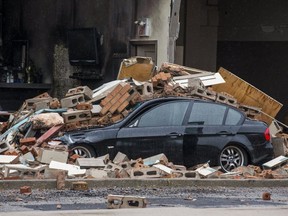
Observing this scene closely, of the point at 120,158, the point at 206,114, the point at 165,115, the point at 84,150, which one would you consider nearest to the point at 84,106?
the point at 84,150

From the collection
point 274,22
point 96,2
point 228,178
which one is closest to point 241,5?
point 274,22

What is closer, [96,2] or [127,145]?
[127,145]

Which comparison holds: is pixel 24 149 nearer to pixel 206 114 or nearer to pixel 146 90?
pixel 146 90

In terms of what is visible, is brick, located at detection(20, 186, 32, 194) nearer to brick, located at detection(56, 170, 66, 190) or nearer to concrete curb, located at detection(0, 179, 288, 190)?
concrete curb, located at detection(0, 179, 288, 190)

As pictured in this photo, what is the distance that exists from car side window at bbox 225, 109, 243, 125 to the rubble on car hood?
2.40 ft

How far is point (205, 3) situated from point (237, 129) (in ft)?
31.4

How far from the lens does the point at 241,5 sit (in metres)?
31.3

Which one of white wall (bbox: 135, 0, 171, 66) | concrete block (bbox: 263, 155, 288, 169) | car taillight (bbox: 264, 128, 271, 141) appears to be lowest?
concrete block (bbox: 263, 155, 288, 169)

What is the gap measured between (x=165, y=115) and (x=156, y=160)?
1.51 m

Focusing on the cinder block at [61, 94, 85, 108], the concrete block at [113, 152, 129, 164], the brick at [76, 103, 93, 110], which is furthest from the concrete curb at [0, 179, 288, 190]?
the cinder block at [61, 94, 85, 108]

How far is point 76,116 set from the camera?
65.6 feet

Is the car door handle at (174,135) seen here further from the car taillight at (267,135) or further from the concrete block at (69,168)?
the concrete block at (69,168)

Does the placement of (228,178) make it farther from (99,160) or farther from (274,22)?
(274,22)

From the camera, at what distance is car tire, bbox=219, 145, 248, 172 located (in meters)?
19.8
